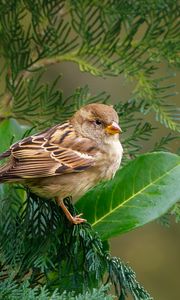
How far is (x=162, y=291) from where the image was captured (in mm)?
6062

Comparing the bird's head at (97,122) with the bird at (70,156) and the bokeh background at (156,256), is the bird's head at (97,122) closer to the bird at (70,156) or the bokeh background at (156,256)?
the bird at (70,156)

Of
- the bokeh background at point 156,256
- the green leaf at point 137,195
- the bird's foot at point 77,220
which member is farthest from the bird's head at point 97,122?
the bokeh background at point 156,256

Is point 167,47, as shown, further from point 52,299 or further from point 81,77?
point 81,77

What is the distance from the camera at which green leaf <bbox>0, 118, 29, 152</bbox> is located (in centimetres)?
281

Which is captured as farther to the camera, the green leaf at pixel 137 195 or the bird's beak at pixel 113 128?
the bird's beak at pixel 113 128

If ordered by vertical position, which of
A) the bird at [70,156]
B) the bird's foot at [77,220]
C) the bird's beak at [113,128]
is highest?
the bird's beak at [113,128]

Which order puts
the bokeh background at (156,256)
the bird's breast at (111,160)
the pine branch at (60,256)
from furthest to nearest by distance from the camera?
1. the bokeh background at (156,256)
2. the bird's breast at (111,160)
3. the pine branch at (60,256)

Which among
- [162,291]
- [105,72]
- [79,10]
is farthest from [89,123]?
[162,291]

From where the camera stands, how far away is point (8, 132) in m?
2.81

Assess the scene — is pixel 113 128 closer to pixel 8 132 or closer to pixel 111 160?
pixel 111 160

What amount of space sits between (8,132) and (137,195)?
519 mm

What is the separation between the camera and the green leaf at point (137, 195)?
2473 mm

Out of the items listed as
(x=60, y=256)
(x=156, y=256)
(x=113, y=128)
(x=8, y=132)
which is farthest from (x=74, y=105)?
(x=156, y=256)

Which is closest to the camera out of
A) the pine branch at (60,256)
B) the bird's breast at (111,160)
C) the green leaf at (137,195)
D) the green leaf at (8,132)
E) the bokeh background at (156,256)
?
the pine branch at (60,256)
